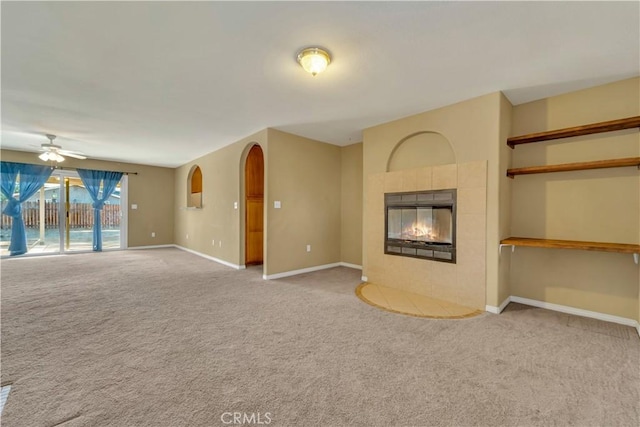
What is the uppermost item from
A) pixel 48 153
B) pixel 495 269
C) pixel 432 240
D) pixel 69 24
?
→ pixel 69 24

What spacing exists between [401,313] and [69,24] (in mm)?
3863

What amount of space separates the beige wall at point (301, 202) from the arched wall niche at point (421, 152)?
1622 mm

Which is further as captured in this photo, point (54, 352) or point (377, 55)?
point (377, 55)

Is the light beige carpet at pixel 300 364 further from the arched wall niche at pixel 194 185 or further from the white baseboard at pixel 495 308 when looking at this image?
the arched wall niche at pixel 194 185

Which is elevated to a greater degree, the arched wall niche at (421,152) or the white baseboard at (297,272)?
the arched wall niche at (421,152)

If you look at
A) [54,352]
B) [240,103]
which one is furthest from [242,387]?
[240,103]

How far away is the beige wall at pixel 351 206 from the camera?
534 centimetres

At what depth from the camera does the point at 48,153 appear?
4867 millimetres

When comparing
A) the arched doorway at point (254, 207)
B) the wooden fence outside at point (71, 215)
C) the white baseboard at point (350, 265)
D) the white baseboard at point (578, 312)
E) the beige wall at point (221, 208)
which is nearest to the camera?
the white baseboard at point (578, 312)

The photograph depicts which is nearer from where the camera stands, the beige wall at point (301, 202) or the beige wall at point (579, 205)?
the beige wall at point (579, 205)

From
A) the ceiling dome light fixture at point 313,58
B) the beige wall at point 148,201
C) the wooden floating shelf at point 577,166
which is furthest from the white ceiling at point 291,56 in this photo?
the beige wall at point 148,201

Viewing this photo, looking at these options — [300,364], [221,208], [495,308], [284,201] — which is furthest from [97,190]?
[495,308]

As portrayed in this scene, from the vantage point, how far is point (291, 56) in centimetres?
232

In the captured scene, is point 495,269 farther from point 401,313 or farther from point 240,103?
point 240,103
